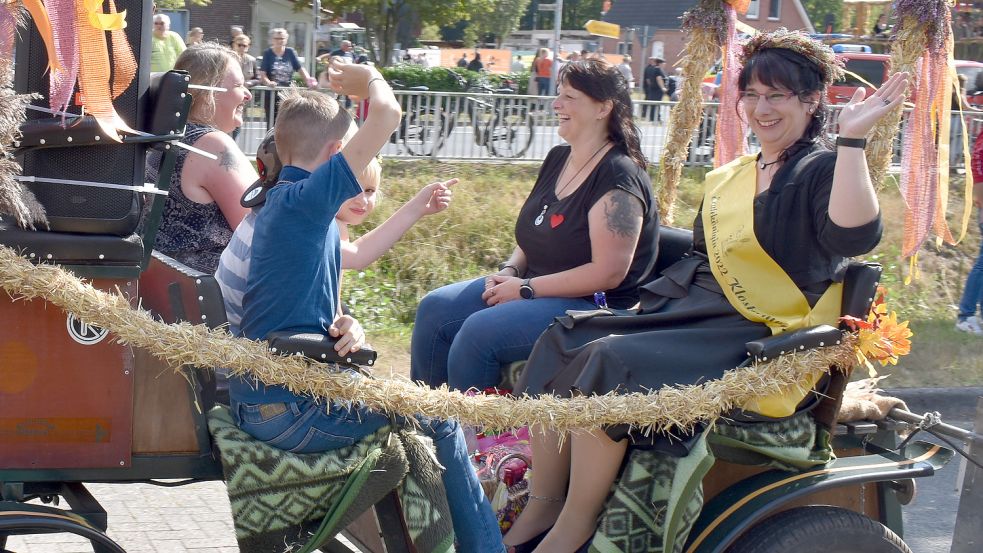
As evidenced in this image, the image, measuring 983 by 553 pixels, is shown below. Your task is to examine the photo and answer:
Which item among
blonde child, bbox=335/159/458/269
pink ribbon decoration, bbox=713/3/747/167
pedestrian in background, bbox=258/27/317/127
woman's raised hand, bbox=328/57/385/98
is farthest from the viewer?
pedestrian in background, bbox=258/27/317/127

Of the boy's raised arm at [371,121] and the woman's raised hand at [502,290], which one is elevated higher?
the boy's raised arm at [371,121]

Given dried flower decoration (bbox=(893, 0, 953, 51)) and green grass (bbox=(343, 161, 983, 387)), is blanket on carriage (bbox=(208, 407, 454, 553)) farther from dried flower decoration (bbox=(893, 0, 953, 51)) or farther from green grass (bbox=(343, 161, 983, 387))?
green grass (bbox=(343, 161, 983, 387))

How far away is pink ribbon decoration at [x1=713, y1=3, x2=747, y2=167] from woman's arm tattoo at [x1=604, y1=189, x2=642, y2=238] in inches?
19.4

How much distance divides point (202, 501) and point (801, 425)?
260cm

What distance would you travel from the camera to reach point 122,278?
2.49 m

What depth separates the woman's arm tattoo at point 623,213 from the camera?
3572 mm

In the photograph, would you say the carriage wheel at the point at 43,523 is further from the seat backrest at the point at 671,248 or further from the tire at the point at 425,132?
the tire at the point at 425,132

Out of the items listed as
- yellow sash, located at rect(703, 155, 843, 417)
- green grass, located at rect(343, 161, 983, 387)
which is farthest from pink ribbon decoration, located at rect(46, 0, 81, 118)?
green grass, located at rect(343, 161, 983, 387)

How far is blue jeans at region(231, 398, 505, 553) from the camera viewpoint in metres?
2.55

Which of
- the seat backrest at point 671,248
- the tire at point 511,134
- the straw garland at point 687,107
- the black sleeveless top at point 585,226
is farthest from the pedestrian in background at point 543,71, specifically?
the black sleeveless top at point 585,226

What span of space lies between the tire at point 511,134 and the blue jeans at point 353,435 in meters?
8.67

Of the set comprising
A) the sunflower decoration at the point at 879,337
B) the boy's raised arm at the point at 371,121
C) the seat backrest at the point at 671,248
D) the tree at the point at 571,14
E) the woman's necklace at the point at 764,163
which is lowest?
the sunflower decoration at the point at 879,337

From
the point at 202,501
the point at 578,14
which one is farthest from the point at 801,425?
the point at 578,14

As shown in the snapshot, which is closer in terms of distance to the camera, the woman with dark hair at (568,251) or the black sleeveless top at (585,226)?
the woman with dark hair at (568,251)
